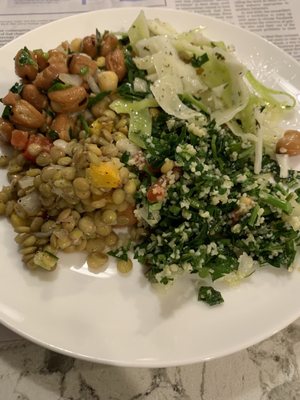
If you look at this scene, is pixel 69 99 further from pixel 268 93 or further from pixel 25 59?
pixel 268 93

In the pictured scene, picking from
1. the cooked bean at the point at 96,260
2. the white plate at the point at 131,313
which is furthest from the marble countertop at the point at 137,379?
the cooked bean at the point at 96,260

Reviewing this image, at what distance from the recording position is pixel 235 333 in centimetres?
143

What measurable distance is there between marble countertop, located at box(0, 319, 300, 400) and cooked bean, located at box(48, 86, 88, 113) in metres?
0.92

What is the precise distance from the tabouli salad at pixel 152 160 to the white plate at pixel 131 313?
51 millimetres

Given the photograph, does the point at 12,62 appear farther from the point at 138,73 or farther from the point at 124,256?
the point at 124,256

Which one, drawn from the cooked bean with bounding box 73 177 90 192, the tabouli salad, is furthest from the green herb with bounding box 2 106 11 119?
the cooked bean with bounding box 73 177 90 192

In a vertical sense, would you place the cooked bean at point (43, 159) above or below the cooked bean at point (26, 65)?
below

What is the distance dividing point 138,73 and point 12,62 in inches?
23.3

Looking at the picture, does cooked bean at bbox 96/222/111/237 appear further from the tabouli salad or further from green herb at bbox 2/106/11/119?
green herb at bbox 2/106/11/119

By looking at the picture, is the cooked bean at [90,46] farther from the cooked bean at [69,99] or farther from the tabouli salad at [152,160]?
the cooked bean at [69,99]

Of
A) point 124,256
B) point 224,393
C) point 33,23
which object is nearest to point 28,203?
point 124,256

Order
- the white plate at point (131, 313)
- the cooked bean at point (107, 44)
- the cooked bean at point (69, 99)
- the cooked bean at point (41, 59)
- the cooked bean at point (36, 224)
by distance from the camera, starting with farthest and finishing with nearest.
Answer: the cooked bean at point (107, 44) < the cooked bean at point (41, 59) < the cooked bean at point (69, 99) < the cooked bean at point (36, 224) < the white plate at point (131, 313)

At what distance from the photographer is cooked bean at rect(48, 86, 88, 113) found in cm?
174

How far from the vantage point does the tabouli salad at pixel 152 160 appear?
156cm
